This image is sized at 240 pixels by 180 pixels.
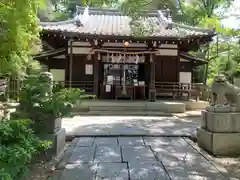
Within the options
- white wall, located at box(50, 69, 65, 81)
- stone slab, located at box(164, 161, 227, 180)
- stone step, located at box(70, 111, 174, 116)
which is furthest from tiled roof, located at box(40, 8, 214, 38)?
stone slab, located at box(164, 161, 227, 180)

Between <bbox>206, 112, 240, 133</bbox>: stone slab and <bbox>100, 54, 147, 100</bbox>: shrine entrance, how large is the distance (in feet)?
24.8

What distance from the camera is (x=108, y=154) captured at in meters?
4.73

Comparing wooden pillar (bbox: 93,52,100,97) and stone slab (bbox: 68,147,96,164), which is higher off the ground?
wooden pillar (bbox: 93,52,100,97)

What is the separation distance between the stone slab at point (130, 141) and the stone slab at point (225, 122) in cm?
153

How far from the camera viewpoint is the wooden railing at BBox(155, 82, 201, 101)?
41.9 feet

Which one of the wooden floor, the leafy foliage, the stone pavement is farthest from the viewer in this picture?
the wooden floor

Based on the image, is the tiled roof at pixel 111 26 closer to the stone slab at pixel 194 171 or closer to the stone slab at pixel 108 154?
the stone slab at pixel 108 154

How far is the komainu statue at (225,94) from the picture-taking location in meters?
5.27

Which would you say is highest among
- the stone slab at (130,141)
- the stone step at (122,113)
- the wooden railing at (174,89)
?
the wooden railing at (174,89)

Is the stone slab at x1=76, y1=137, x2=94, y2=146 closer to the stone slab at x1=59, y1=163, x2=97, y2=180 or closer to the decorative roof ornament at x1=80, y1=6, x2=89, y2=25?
the stone slab at x1=59, y1=163, x2=97, y2=180

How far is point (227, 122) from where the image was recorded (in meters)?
5.15

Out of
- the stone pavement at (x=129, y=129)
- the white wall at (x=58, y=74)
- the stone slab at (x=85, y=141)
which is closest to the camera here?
the stone slab at (x=85, y=141)

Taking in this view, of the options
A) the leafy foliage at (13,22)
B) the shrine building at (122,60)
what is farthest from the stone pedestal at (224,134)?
the shrine building at (122,60)

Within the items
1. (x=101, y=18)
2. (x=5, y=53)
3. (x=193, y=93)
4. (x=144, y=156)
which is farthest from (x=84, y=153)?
(x=101, y=18)
